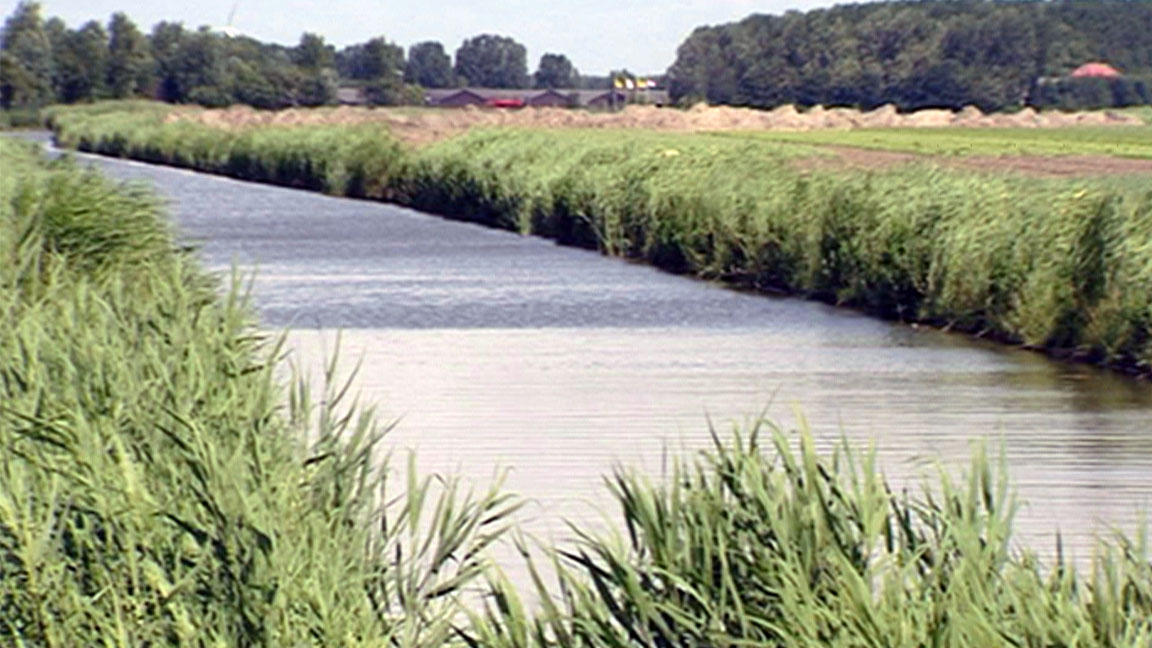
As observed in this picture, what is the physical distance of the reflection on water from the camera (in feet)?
48.6

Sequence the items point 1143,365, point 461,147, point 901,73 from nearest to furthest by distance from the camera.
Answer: point 1143,365 → point 461,147 → point 901,73

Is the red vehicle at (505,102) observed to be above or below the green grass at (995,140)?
below

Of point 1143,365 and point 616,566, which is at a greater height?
point 616,566

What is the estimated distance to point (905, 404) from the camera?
18.8 m

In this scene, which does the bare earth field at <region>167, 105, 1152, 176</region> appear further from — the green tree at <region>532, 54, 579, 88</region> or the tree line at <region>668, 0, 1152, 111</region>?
the green tree at <region>532, 54, 579, 88</region>

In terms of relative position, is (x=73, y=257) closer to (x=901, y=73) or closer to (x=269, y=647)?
(x=269, y=647)

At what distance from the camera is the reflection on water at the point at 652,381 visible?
1483cm

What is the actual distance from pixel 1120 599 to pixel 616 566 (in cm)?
154

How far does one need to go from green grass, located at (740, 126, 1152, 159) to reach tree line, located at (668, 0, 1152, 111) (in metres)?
22.9

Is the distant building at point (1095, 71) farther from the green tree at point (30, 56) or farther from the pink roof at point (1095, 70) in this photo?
the green tree at point (30, 56)

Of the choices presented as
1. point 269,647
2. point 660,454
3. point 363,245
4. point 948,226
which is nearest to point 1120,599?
point 269,647

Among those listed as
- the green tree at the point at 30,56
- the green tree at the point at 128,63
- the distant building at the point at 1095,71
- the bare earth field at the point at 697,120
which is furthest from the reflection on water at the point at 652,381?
the green tree at the point at 128,63

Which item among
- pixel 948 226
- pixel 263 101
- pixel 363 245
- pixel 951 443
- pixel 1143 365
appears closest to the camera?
pixel 951 443

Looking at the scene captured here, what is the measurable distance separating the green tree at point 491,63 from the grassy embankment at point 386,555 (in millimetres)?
181420
